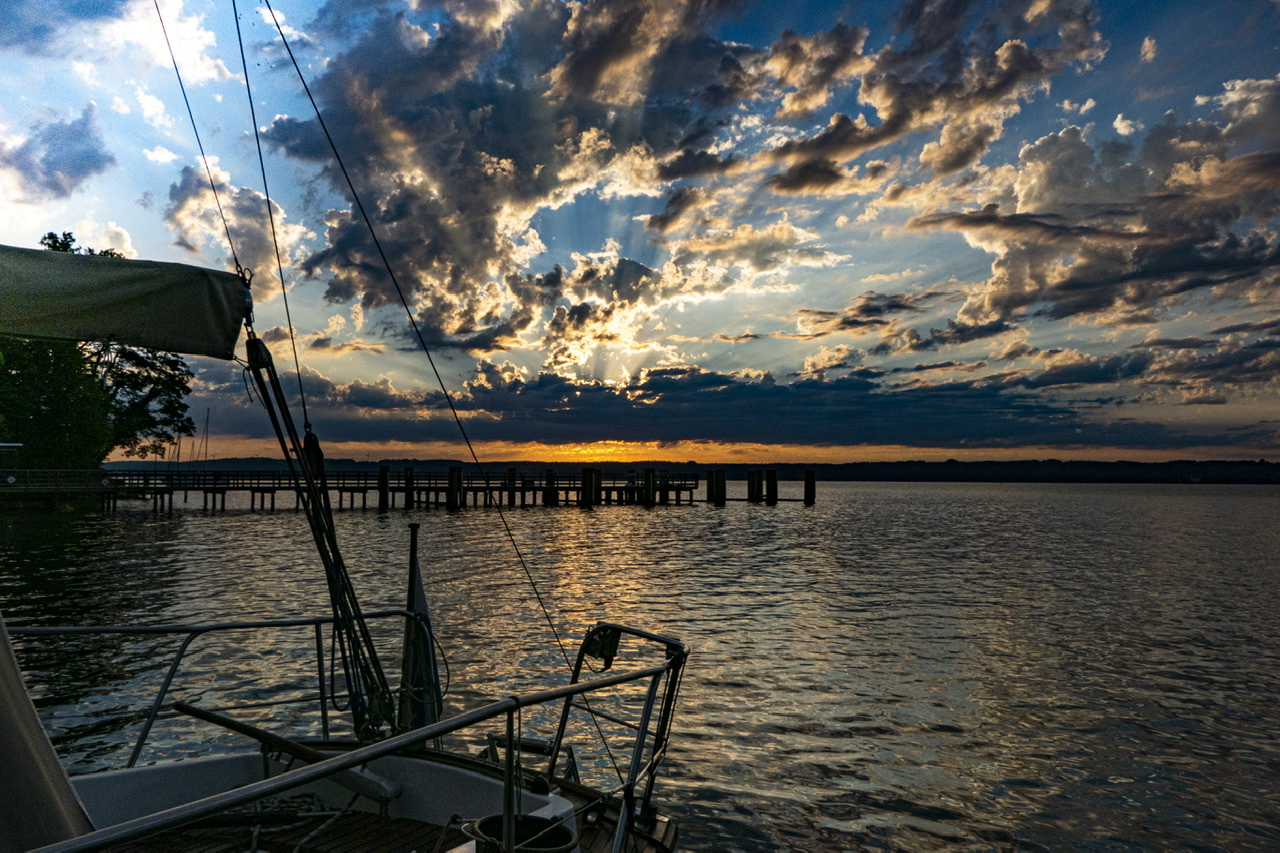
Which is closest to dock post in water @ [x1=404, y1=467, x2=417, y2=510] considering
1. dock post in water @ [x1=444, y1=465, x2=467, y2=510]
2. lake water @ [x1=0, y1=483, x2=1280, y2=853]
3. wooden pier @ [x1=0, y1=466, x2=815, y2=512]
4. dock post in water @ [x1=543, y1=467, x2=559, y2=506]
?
wooden pier @ [x1=0, y1=466, x2=815, y2=512]

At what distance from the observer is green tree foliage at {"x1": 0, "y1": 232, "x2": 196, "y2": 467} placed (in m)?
47.7

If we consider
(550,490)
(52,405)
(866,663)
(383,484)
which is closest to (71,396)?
(52,405)

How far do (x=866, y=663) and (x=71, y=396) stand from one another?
5373cm

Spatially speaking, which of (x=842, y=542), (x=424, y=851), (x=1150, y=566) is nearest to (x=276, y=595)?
(x=424, y=851)

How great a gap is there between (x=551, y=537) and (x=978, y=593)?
2339cm

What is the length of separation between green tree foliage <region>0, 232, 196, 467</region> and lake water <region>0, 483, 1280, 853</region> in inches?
677

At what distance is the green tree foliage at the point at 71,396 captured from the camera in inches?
1876

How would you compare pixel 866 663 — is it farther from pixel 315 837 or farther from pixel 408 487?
pixel 408 487

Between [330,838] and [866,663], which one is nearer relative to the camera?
[330,838]

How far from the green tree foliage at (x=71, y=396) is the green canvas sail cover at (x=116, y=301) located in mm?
48845

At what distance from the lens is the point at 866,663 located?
13.9 m

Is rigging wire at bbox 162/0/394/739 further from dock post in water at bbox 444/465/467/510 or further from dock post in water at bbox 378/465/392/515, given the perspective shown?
dock post in water at bbox 444/465/467/510

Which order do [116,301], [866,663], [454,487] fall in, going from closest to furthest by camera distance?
[116,301]
[866,663]
[454,487]

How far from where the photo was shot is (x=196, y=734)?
9.75 m
